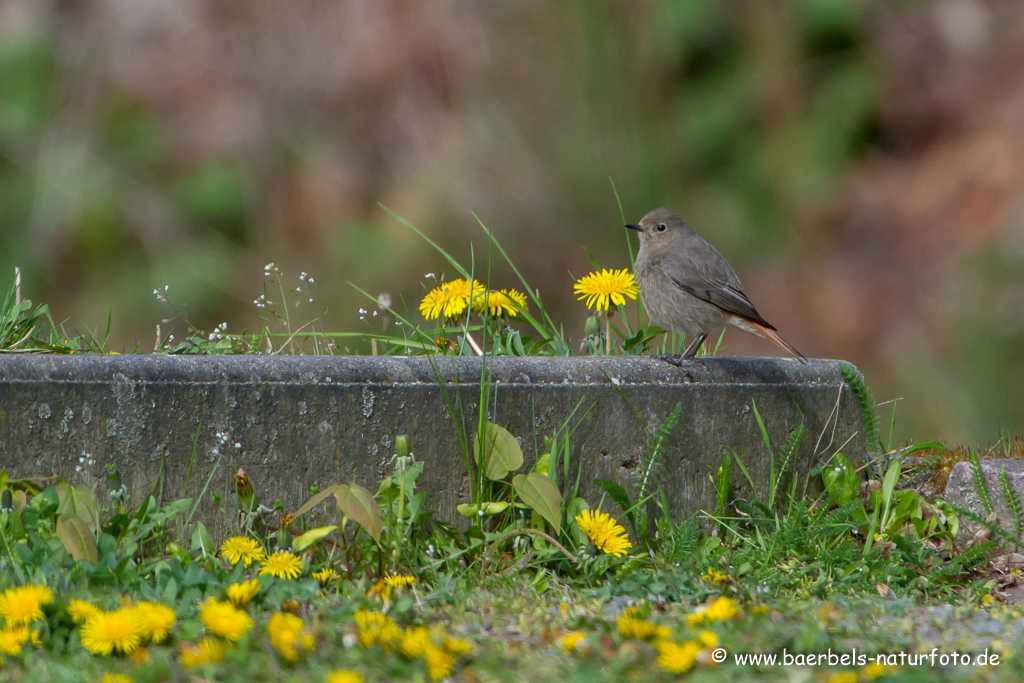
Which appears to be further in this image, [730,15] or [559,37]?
[730,15]

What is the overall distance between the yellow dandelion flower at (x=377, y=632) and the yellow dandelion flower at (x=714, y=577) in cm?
95

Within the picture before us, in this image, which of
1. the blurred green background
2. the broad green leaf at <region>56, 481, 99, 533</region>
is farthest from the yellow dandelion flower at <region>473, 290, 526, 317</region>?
the blurred green background

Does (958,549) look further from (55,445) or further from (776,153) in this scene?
(776,153)

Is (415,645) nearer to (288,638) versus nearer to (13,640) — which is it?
(288,638)

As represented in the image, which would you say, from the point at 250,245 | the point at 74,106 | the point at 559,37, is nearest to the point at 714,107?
the point at 559,37

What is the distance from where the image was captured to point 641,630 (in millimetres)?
1996

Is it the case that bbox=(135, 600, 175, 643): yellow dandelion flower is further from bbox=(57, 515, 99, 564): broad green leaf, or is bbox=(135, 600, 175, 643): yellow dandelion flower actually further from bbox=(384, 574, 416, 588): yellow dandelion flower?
bbox=(384, 574, 416, 588): yellow dandelion flower

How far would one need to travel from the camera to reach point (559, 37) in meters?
6.02

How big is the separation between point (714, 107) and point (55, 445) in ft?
20.5

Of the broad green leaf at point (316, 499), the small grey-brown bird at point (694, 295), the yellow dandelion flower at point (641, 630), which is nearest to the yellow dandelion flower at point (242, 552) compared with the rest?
the broad green leaf at point (316, 499)

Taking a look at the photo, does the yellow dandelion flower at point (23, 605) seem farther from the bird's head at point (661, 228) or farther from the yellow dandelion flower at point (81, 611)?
the bird's head at point (661, 228)

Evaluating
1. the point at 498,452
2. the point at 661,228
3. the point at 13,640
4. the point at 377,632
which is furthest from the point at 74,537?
the point at 661,228

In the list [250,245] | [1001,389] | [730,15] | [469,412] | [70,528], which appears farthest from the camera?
[250,245]

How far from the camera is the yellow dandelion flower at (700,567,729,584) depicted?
2.62 meters
